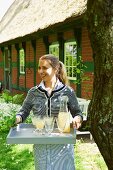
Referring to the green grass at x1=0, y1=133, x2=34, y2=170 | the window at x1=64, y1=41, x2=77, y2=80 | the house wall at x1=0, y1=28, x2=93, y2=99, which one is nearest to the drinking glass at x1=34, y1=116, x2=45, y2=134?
the green grass at x1=0, y1=133, x2=34, y2=170

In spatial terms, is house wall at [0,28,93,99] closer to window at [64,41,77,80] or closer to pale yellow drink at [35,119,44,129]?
window at [64,41,77,80]

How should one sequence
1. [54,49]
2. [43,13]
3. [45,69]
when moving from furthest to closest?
[43,13]
[54,49]
[45,69]

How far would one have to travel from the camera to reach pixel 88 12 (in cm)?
293

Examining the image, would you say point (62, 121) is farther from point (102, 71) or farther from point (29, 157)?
point (29, 157)

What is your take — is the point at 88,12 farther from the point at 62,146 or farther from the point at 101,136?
the point at 62,146

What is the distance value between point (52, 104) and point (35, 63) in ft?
41.7

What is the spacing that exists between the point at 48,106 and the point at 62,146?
1.13ft

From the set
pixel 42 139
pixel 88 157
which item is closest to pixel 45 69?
pixel 42 139

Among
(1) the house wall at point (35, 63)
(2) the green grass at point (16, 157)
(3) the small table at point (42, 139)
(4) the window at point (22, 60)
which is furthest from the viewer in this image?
Result: (4) the window at point (22, 60)

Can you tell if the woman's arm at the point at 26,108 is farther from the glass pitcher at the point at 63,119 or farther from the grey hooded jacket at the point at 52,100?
the glass pitcher at the point at 63,119

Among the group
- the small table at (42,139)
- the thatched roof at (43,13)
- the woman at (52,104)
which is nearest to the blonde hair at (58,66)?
the woman at (52,104)

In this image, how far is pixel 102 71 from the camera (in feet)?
9.36

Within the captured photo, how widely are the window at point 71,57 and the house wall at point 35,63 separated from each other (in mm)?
185

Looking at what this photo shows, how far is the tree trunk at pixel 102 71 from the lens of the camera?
2.78m
